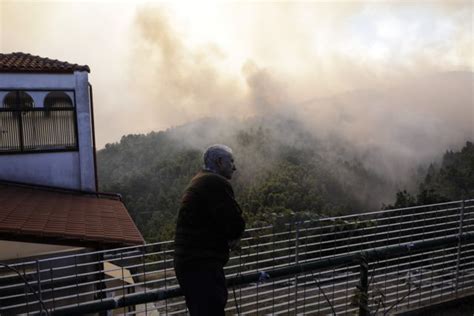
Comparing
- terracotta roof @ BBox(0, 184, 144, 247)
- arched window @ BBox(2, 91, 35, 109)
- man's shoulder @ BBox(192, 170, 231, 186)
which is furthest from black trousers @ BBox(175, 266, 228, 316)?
arched window @ BBox(2, 91, 35, 109)

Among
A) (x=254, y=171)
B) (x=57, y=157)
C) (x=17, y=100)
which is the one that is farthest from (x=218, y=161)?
(x=254, y=171)

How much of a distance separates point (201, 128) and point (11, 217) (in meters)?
132

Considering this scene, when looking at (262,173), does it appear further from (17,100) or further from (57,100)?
(17,100)

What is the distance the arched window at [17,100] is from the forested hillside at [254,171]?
4153 centimetres

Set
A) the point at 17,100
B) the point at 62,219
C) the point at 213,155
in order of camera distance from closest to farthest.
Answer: the point at 213,155
the point at 62,219
the point at 17,100

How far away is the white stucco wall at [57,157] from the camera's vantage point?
865cm

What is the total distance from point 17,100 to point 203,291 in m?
8.19

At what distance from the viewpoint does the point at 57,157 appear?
29.6 ft

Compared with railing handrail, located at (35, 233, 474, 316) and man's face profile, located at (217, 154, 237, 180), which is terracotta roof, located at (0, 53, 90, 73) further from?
railing handrail, located at (35, 233, 474, 316)

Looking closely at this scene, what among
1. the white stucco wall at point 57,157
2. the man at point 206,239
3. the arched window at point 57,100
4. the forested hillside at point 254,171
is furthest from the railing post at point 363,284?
the forested hillside at point 254,171

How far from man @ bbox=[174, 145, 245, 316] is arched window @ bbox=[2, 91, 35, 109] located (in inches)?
311

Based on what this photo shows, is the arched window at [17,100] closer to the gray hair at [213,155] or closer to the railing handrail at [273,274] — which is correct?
the gray hair at [213,155]

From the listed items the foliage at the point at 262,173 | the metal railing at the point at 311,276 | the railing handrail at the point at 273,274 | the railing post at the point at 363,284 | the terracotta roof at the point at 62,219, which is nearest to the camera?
the railing handrail at the point at 273,274

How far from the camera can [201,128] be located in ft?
450
